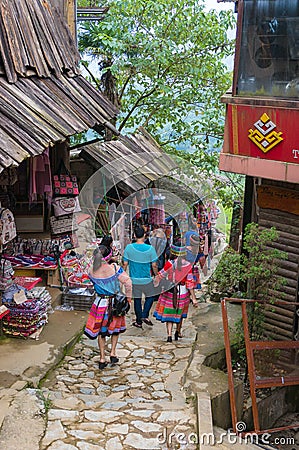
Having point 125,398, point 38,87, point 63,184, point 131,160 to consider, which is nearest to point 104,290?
point 125,398

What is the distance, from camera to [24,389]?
6.74m

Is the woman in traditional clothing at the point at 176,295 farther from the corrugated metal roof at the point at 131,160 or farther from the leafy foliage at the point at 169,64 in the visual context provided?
the leafy foliage at the point at 169,64

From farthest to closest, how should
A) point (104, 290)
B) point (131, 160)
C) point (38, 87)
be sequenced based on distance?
point (131, 160) < point (38, 87) < point (104, 290)

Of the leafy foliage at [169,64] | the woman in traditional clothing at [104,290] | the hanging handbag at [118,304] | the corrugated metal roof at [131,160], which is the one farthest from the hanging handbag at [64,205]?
the leafy foliage at [169,64]

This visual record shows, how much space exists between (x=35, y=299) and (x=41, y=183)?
121 inches

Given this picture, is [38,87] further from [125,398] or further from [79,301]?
[125,398]

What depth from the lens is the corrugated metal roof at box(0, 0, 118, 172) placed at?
762 centimetres

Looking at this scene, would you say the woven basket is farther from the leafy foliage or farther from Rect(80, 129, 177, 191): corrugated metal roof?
the leafy foliage

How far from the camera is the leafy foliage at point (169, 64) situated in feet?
49.1

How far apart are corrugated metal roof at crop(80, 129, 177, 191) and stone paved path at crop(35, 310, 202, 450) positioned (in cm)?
386

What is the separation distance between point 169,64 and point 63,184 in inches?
224

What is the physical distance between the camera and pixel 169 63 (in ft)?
50.8

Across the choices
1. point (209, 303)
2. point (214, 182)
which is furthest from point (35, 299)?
point (214, 182)

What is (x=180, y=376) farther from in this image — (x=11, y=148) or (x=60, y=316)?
(x=11, y=148)
